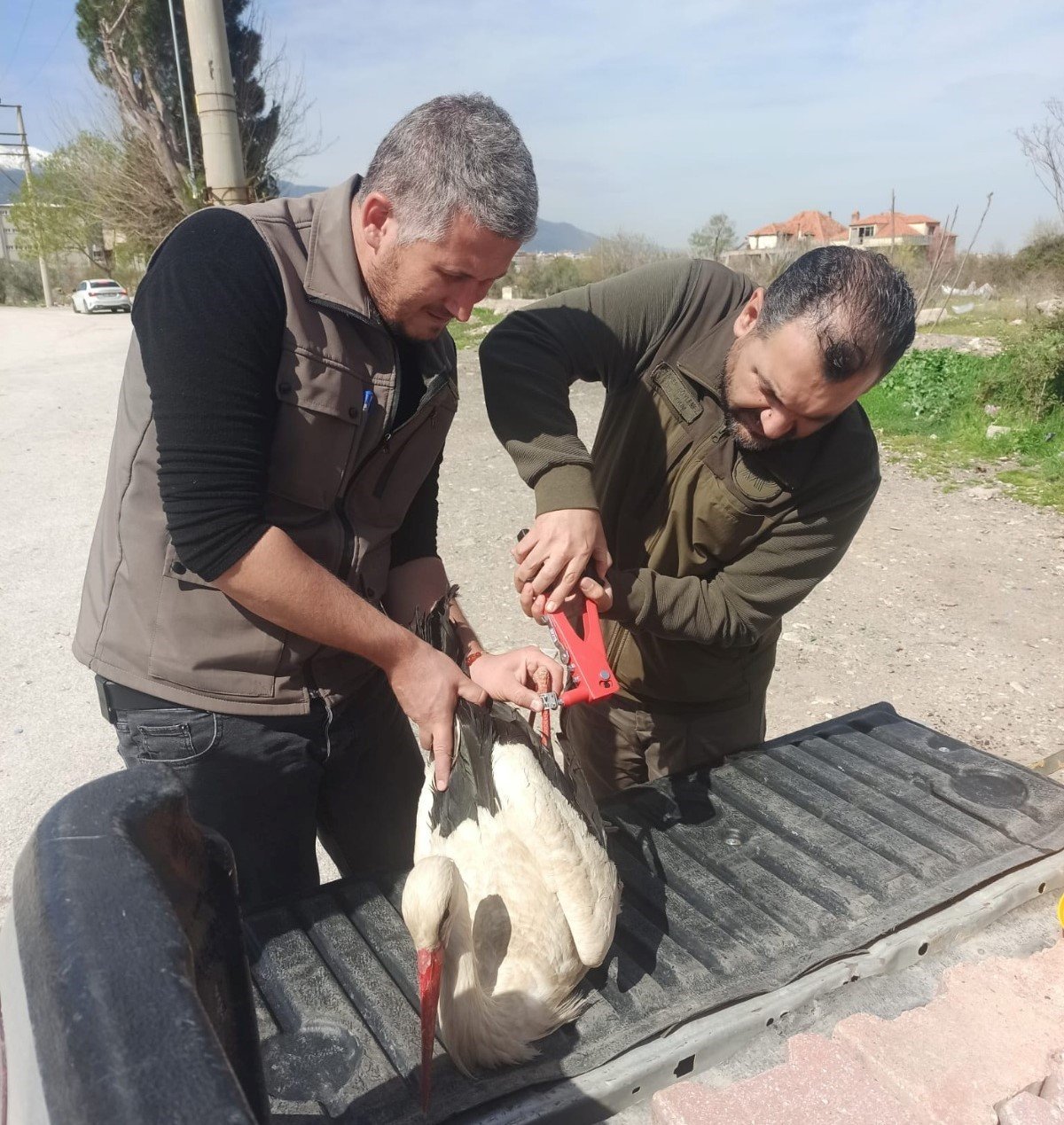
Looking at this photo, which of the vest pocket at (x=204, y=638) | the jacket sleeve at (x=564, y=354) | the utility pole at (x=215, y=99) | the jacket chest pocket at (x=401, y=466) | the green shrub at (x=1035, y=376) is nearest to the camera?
the vest pocket at (x=204, y=638)

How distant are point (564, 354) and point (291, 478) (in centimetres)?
90

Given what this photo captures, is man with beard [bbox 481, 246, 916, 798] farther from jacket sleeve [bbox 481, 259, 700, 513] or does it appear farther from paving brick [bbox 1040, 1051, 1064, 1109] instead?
paving brick [bbox 1040, 1051, 1064, 1109]

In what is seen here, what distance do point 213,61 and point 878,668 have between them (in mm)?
5249

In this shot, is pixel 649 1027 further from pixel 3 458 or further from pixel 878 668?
pixel 3 458

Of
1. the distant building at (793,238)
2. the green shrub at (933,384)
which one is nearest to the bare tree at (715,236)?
the distant building at (793,238)

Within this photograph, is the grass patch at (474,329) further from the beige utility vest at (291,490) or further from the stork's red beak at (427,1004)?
the stork's red beak at (427,1004)

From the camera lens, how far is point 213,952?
3.44ft

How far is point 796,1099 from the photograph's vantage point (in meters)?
1.62

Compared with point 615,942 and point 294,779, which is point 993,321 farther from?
point 294,779

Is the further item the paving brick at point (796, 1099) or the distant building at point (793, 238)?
the distant building at point (793, 238)

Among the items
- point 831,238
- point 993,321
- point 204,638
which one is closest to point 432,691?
point 204,638

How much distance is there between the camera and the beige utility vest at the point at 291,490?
70.5 inches

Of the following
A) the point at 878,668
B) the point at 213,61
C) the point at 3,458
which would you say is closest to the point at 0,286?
the point at 3,458

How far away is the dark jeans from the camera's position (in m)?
1.99
